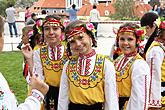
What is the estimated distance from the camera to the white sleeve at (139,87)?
336 centimetres

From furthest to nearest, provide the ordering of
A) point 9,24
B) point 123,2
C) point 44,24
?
point 123,2
point 9,24
point 44,24

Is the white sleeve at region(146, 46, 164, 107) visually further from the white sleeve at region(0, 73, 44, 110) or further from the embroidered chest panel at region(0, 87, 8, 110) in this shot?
the embroidered chest panel at region(0, 87, 8, 110)

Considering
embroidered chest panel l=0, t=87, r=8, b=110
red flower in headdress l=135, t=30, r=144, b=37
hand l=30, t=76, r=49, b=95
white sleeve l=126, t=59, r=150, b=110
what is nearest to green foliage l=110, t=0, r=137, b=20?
red flower in headdress l=135, t=30, r=144, b=37

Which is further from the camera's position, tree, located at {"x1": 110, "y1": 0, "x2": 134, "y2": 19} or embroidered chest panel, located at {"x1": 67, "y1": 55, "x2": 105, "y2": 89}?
→ tree, located at {"x1": 110, "y1": 0, "x2": 134, "y2": 19}

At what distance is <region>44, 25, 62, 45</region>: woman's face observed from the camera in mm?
3900

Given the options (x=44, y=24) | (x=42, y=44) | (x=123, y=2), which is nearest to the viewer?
(x=44, y=24)

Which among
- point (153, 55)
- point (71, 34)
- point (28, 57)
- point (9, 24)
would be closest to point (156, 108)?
point (153, 55)

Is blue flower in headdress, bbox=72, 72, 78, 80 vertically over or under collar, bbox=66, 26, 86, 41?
under

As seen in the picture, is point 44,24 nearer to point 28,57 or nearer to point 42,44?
point 42,44

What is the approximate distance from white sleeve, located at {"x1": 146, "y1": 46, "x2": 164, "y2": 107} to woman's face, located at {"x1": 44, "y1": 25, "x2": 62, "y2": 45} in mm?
910

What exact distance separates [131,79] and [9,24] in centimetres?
1118

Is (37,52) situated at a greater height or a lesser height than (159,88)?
greater

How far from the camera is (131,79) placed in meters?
3.43

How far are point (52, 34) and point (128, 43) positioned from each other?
2.54 ft
